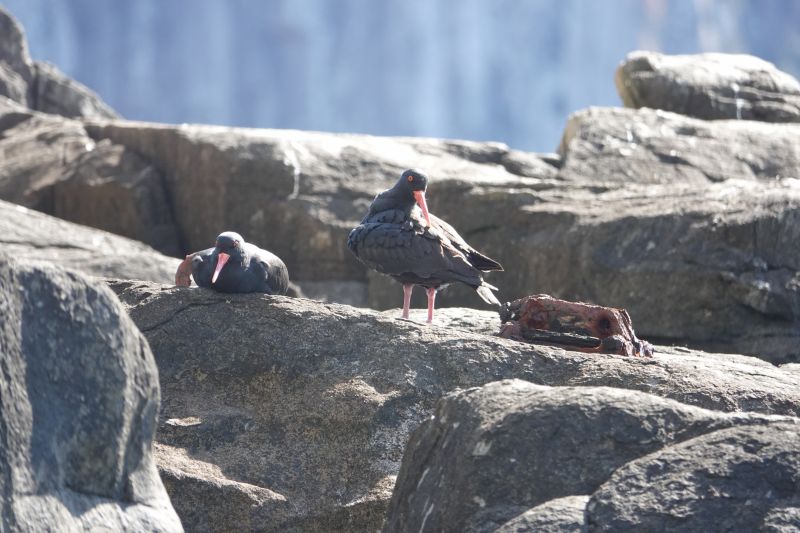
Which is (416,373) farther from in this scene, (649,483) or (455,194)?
(455,194)

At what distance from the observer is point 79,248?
532 inches

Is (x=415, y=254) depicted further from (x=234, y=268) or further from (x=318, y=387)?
(x=318, y=387)

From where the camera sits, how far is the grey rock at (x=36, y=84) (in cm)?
2094

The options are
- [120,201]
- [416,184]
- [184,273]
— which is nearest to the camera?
[184,273]

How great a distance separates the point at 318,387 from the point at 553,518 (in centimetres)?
271

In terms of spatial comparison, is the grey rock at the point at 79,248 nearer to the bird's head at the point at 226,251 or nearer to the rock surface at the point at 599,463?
the bird's head at the point at 226,251

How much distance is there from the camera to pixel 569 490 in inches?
187

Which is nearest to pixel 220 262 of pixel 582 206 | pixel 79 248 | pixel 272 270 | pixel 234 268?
pixel 234 268

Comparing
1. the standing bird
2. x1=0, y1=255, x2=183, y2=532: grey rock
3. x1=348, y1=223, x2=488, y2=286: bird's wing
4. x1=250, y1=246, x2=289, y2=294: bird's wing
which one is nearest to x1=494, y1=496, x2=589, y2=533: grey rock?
x1=0, y1=255, x2=183, y2=532: grey rock

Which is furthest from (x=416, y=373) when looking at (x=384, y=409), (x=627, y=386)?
(x=627, y=386)

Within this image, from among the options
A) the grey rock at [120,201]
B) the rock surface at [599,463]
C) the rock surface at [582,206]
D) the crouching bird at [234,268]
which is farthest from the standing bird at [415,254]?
the grey rock at [120,201]

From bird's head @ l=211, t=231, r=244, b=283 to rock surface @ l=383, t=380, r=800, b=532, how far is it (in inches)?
112

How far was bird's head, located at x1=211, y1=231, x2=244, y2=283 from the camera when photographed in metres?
7.78

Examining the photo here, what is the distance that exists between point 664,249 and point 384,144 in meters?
5.39
